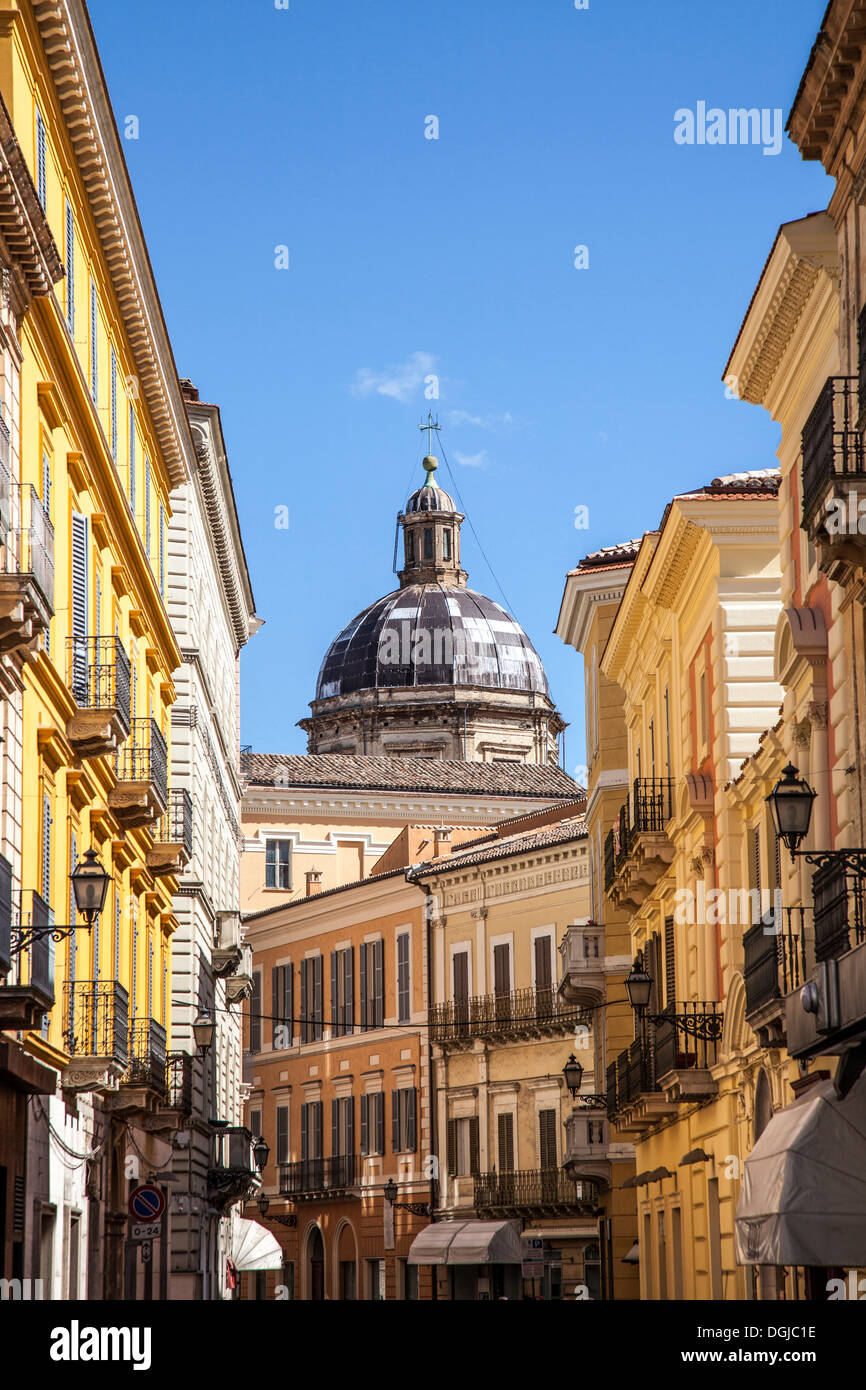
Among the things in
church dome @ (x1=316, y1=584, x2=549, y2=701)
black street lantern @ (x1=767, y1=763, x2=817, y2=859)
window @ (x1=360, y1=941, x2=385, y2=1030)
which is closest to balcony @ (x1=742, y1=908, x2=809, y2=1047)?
black street lantern @ (x1=767, y1=763, x2=817, y2=859)

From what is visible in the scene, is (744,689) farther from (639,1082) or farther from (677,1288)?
(677,1288)

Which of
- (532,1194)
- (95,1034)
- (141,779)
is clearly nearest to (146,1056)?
(141,779)

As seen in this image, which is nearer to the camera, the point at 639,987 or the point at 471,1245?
the point at 639,987

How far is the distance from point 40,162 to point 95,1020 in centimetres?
955

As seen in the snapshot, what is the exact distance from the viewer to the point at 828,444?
64.4 feet

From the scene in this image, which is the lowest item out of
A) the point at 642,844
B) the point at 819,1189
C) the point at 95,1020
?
the point at 819,1189

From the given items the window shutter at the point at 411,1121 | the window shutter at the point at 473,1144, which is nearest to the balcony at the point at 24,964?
the window shutter at the point at 473,1144

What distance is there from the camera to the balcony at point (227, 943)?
46.9 meters

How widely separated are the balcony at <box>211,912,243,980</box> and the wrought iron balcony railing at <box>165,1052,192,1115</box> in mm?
8325

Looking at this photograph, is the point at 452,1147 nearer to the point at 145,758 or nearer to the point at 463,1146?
the point at 463,1146
